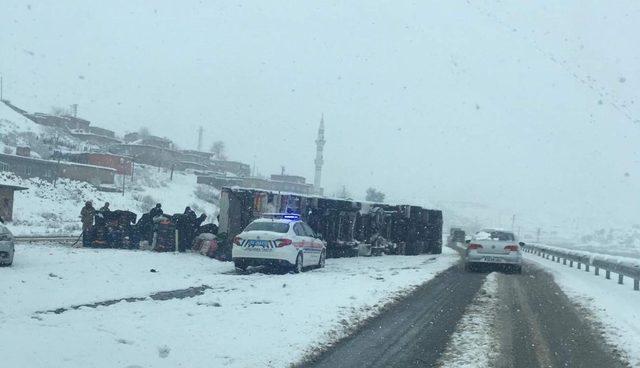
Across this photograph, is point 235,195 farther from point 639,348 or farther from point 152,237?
point 639,348

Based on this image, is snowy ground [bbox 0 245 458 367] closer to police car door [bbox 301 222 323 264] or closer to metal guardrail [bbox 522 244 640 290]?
police car door [bbox 301 222 323 264]

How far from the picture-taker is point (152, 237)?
22.2 meters

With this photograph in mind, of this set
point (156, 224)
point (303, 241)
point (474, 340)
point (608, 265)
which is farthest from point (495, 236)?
point (474, 340)

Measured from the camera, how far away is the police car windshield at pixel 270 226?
17.2m

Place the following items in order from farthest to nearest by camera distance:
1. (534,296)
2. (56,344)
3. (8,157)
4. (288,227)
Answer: (8,157) → (288,227) → (534,296) → (56,344)

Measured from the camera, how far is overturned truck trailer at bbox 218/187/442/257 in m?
22.1

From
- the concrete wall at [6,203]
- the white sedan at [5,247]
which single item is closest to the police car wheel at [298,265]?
the white sedan at [5,247]

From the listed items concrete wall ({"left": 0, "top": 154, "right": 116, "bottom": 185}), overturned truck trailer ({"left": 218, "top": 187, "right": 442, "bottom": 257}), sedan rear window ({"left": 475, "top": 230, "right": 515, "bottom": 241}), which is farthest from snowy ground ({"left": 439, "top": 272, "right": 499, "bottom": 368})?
concrete wall ({"left": 0, "top": 154, "right": 116, "bottom": 185})

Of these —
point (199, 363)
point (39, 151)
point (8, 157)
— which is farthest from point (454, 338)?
point (39, 151)

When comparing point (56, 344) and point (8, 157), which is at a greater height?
point (8, 157)

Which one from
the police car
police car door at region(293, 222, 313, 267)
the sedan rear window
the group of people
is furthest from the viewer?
the sedan rear window

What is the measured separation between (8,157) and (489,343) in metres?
60.5

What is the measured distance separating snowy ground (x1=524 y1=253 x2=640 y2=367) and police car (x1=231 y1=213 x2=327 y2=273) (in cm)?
721

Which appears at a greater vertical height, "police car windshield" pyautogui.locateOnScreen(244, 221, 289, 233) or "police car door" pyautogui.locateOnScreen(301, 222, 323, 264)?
"police car windshield" pyautogui.locateOnScreen(244, 221, 289, 233)
